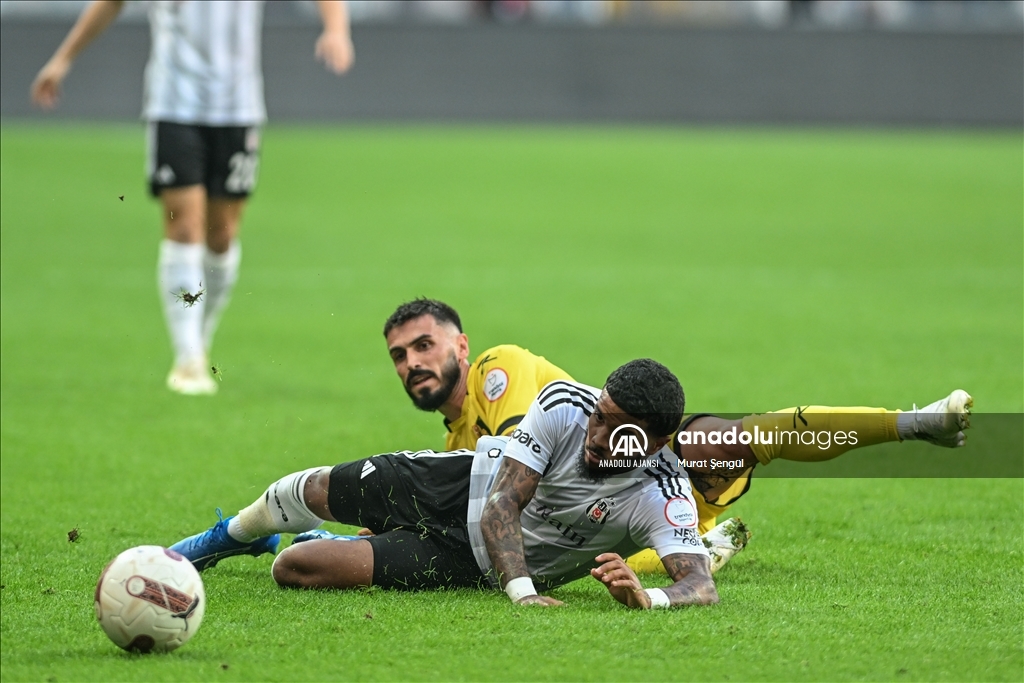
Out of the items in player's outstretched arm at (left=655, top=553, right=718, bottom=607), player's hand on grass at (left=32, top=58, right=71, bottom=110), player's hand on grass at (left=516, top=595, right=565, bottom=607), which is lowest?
player's hand on grass at (left=516, top=595, right=565, bottom=607)

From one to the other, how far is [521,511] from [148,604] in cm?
135

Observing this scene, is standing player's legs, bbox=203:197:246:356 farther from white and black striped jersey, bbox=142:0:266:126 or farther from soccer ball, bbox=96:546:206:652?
soccer ball, bbox=96:546:206:652

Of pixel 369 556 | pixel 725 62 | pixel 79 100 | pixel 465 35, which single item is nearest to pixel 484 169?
pixel 465 35

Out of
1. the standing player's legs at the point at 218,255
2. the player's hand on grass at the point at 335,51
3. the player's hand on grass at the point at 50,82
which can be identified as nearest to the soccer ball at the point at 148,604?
the player's hand on grass at the point at 335,51

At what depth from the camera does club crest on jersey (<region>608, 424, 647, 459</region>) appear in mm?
4910

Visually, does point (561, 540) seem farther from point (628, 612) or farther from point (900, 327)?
point (900, 327)

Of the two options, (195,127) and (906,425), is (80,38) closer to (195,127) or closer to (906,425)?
(195,127)

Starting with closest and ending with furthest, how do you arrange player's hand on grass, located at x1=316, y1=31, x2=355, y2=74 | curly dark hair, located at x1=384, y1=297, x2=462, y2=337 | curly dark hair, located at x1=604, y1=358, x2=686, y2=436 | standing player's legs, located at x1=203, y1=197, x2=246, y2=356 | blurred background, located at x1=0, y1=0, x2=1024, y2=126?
1. curly dark hair, located at x1=604, y1=358, x2=686, y2=436
2. curly dark hair, located at x1=384, y1=297, x2=462, y2=337
3. player's hand on grass, located at x1=316, y1=31, x2=355, y2=74
4. standing player's legs, located at x1=203, y1=197, x2=246, y2=356
5. blurred background, located at x1=0, y1=0, x2=1024, y2=126

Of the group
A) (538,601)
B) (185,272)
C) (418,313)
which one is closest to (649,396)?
(538,601)

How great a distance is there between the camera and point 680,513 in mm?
5109

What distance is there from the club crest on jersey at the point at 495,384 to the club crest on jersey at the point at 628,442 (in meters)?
0.86

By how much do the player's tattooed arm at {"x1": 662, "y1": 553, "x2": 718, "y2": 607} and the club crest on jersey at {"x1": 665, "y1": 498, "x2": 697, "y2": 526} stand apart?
109 mm

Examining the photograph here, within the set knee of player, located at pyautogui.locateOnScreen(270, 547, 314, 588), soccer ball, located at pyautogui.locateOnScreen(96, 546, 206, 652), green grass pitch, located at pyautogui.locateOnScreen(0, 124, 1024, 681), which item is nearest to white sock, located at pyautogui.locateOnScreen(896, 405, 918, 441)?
green grass pitch, located at pyautogui.locateOnScreen(0, 124, 1024, 681)

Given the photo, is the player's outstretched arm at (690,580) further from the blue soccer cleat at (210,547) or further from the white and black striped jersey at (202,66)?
the white and black striped jersey at (202,66)
